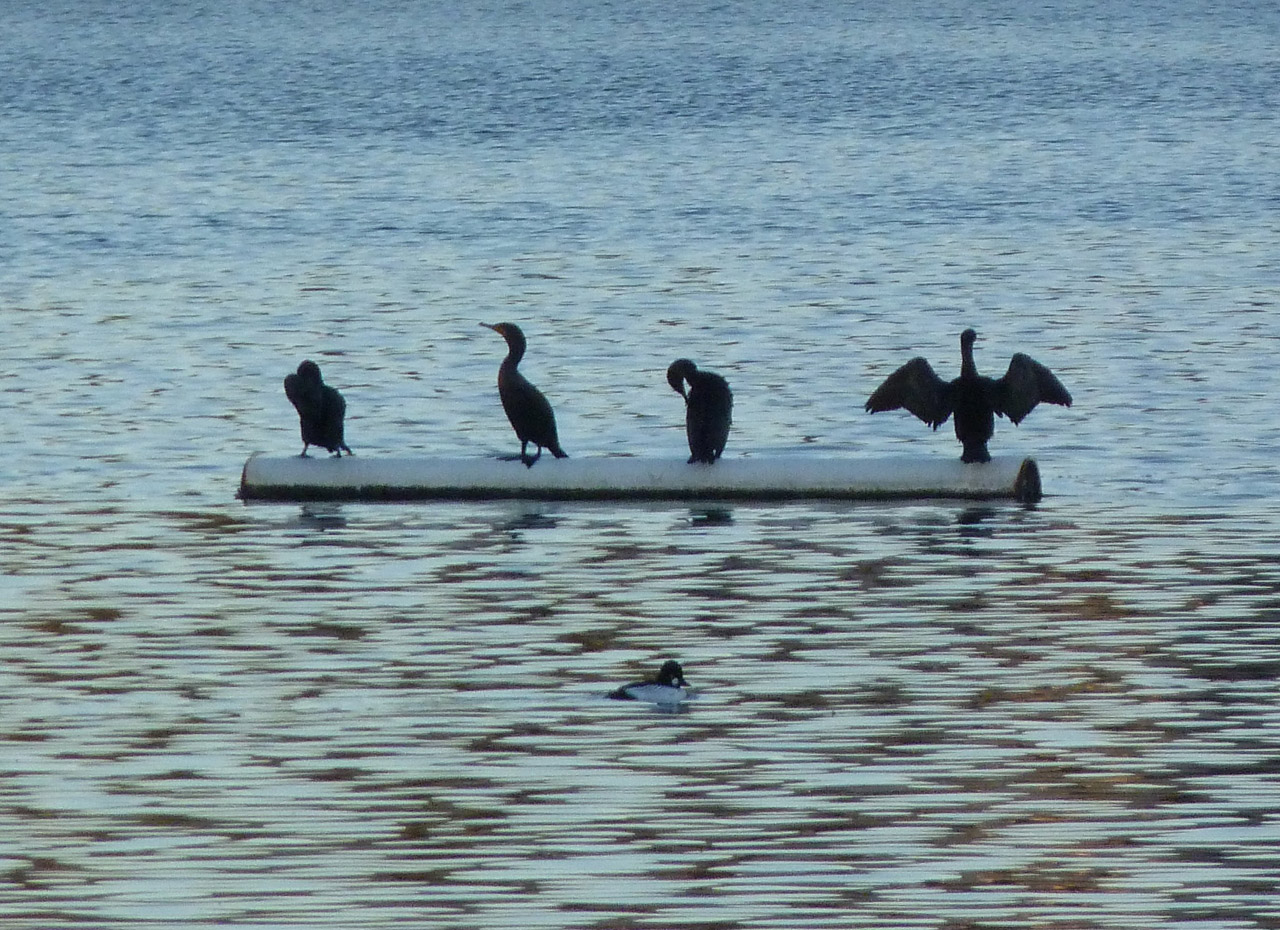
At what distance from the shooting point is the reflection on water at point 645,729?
36.4 feet

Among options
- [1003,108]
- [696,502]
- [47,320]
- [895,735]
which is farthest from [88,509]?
[1003,108]

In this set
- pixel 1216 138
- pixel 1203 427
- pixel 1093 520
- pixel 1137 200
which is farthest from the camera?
pixel 1216 138

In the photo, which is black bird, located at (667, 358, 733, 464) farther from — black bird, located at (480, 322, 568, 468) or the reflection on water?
the reflection on water

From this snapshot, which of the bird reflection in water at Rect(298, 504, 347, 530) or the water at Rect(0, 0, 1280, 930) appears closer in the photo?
the water at Rect(0, 0, 1280, 930)

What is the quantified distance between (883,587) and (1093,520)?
296cm

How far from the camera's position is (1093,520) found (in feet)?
64.0

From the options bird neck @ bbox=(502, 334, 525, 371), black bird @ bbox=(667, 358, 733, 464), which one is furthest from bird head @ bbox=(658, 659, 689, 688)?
bird neck @ bbox=(502, 334, 525, 371)

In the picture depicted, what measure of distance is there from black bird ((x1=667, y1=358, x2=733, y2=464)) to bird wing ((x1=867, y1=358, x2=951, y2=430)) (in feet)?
3.24

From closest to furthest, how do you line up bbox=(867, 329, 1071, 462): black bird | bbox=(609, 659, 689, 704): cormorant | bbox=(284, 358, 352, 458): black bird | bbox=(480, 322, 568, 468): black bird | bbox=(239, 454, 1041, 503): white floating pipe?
bbox=(609, 659, 689, 704): cormorant → bbox=(239, 454, 1041, 503): white floating pipe → bbox=(867, 329, 1071, 462): black bird → bbox=(480, 322, 568, 468): black bird → bbox=(284, 358, 352, 458): black bird

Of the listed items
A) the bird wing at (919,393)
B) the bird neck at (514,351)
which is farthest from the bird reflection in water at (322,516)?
the bird wing at (919,393)

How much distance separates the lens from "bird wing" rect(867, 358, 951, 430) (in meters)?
20.5

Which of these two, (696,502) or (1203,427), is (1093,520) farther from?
(1203,427)

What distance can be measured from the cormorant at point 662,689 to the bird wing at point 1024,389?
6.75 metres

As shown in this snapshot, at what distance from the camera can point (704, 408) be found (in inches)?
795
